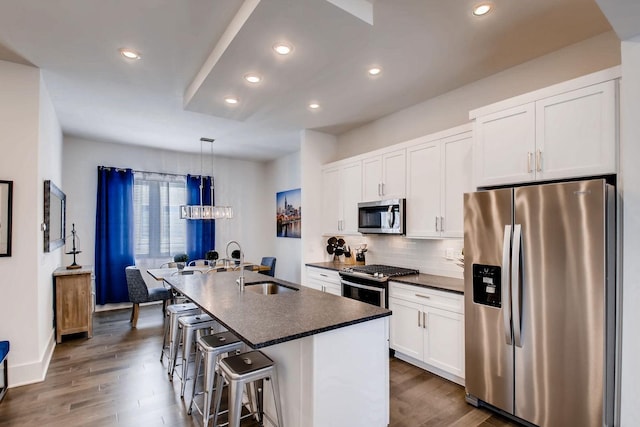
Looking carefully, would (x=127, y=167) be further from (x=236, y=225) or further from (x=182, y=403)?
(x=182, y=403)

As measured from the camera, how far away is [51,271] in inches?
153

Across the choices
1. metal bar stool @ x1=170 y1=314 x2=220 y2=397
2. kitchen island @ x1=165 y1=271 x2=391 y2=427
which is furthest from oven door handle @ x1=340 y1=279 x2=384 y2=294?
metal bar stool @ x1=170 y1=314 x2=220 y2=397

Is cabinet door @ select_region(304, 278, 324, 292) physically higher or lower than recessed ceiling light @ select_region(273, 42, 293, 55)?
lower

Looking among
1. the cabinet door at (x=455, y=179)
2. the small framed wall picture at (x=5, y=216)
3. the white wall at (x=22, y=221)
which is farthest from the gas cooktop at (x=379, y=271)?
the small framed wall picture at (x=5, y=216)

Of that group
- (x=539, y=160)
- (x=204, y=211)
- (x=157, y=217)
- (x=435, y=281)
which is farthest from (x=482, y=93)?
(x=157, y=217)

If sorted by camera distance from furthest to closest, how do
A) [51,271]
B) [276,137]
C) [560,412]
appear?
[276,137], [51,271], [560,412]

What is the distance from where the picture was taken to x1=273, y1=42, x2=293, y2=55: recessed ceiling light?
2328 millimetres

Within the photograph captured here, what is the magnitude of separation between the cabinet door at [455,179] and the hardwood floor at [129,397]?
1431 millimetres

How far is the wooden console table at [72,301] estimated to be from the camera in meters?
3.92

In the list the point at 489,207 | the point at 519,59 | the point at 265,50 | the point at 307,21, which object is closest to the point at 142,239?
the point at 265,50

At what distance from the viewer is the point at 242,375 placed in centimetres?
186

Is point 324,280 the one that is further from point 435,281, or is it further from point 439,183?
point 439,183

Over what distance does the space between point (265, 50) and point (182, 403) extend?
2804mm

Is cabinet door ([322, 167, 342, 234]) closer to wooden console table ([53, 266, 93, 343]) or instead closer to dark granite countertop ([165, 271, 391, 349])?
dark granite countertop ([165, 271, 391, 349])
